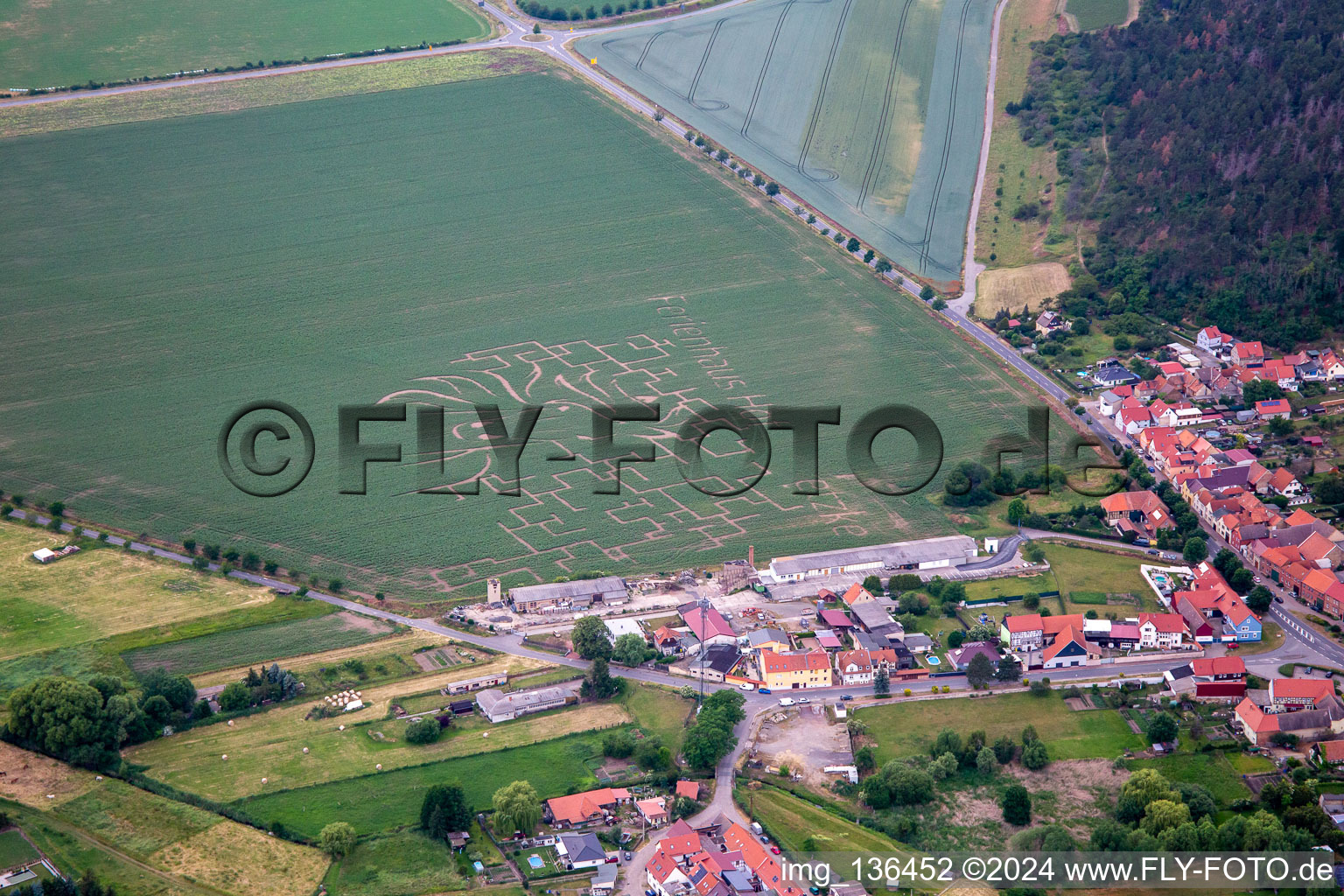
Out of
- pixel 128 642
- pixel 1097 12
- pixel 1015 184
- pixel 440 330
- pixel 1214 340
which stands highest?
pixel 1097 12

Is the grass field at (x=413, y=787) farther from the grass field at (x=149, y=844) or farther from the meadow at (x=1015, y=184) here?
the meadow at (x=1015, y=184)

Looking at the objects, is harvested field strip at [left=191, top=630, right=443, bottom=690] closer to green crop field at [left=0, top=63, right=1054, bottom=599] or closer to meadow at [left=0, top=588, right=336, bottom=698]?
meadow at [left=0, top=588, right=336, bottom=698]

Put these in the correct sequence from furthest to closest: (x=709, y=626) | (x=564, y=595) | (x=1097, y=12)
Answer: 1. (x=1097, y=12)
2. (x=564, y=595)
3. (x=709, y=626)

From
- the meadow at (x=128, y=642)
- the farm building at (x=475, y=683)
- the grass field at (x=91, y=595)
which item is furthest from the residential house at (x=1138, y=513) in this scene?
the grass field at (x=91, y=595)

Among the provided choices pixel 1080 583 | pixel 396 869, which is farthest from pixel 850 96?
pixel 396 869

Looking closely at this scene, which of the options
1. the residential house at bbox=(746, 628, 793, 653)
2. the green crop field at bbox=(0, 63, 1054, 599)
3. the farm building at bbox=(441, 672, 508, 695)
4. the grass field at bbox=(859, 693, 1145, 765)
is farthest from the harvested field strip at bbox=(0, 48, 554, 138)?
the grass field at bbox=(859, 693, 1145, 765)

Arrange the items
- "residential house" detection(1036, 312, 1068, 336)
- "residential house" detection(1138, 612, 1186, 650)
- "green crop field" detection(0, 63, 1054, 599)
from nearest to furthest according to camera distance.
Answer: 1. "residential house" detection(1138, 612, 1186, 650)
2. "green crop field" detection(0, 63, 1054, 599)
3. "residential house" detection(1036, 312, 1068, 336)

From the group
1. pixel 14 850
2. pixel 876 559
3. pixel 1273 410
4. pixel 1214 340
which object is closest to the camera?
pixel 14 850

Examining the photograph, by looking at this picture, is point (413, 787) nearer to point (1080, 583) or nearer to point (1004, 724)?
point (1004, 724)
